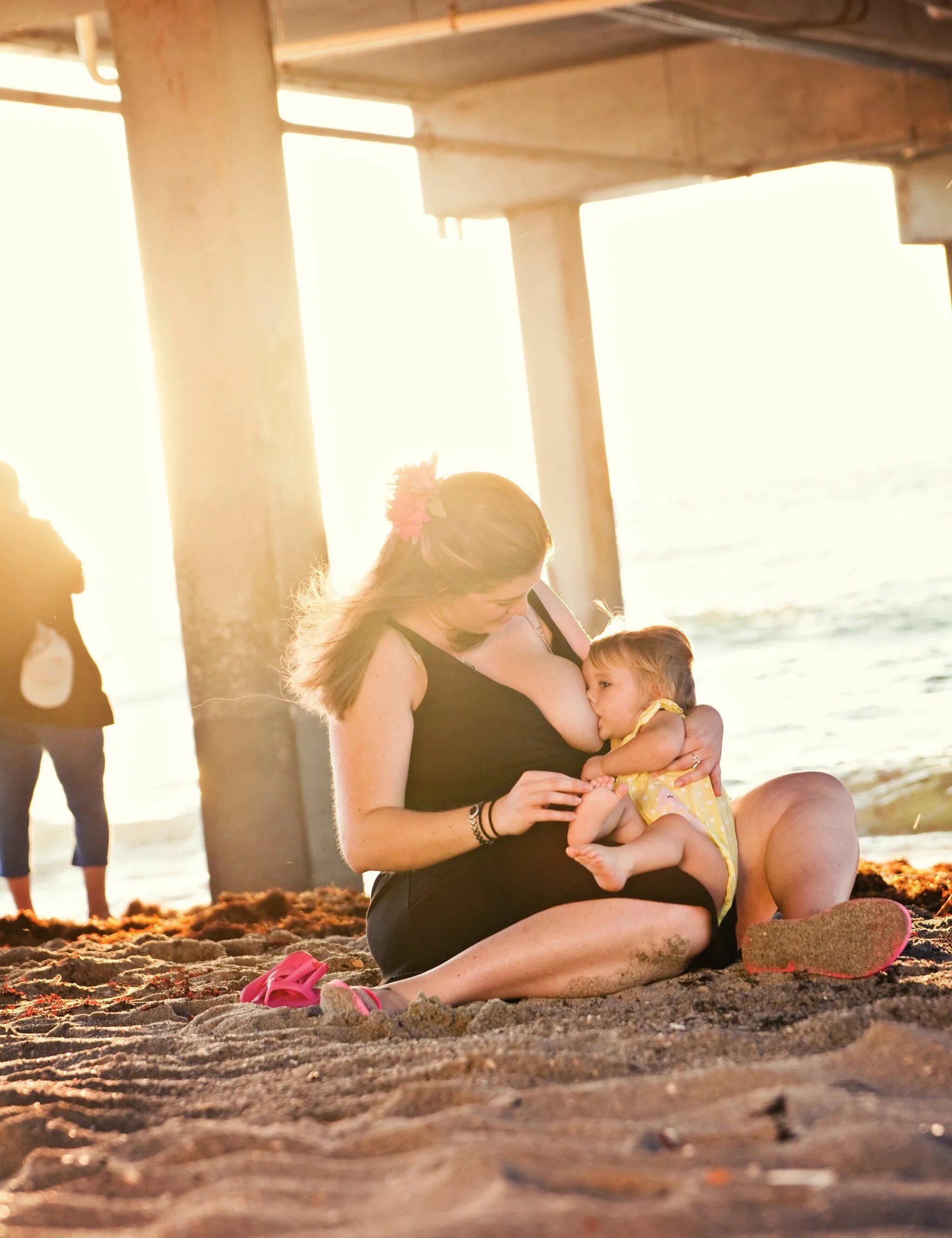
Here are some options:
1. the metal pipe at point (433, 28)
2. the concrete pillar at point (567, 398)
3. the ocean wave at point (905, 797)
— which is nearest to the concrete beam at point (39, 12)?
the metal pipe at point (433, 28)

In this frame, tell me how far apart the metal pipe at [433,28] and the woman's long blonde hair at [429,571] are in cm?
393

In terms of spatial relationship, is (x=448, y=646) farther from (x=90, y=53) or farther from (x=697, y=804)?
(x=90, y=53)

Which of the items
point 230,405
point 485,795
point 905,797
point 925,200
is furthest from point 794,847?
point 925,200

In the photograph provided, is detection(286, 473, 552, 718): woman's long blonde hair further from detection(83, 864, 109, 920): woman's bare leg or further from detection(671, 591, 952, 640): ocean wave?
detection(671, 591, 952, 640): ocean wave

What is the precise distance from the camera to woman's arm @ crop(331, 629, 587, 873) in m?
2.84

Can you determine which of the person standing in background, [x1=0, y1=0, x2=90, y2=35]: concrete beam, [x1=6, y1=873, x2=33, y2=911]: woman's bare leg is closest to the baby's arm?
the person standing in background

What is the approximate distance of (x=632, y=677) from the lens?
3.20m

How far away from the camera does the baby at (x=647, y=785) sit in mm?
2736

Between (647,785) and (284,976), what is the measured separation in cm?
93

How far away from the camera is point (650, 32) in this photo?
9.91 metres

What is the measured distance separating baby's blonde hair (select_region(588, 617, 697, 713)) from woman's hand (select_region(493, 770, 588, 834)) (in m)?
0.54

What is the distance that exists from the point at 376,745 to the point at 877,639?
1539 cm

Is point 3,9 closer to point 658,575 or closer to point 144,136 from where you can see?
point 144,136

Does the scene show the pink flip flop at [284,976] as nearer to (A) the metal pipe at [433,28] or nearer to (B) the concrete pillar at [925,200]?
(A) the metal pipe at [433,28]
